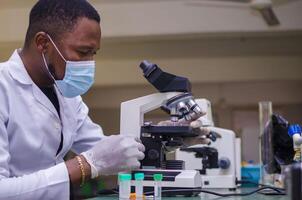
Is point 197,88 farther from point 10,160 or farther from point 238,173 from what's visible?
point 10,160

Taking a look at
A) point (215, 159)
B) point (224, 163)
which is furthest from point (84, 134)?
point (224, 163)

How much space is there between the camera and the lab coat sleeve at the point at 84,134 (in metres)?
Answer: 1.77

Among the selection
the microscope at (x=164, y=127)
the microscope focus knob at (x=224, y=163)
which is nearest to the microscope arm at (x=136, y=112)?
the microscope at (x=164, y=127)

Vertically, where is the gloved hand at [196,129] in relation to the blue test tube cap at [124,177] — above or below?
above

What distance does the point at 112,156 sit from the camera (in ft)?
4.29

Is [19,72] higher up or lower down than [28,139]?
higher up

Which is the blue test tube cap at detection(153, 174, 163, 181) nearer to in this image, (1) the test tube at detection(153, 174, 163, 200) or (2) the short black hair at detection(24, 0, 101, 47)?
(1) the test tube at detection(153, 174, 163, 200)

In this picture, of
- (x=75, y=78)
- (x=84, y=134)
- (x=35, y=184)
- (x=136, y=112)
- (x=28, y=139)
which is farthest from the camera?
(x=84, y=134)

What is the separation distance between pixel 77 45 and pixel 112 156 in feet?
1.33

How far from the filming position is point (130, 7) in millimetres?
4805

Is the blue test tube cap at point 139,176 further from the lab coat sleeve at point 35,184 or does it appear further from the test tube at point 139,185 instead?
the lab coat sleeve at point 35,184

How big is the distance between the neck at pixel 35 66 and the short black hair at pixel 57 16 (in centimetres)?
5

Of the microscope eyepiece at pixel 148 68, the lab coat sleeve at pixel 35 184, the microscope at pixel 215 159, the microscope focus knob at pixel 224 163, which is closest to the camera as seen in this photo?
the lab coat sleeve at pixel 35 184

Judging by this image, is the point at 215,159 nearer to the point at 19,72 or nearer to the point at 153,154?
the point at 153,154
